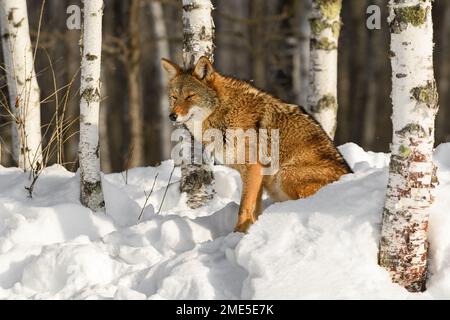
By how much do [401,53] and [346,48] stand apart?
19683 millimetres

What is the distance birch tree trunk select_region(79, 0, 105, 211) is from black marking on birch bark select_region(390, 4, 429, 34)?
10.2 ft

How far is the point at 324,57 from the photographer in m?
8.45

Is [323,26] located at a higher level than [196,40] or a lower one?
higher

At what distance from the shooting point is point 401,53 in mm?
3938

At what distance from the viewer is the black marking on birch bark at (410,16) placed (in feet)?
12.7

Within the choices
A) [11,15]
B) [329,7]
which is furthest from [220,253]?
[329,7]

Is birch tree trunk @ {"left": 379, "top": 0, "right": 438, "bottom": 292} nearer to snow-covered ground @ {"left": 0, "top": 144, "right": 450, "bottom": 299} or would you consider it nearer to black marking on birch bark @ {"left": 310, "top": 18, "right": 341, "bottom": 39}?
snow-covered ground @ {"left": 0, "top": 144, "right": 450, "bottom": 299}

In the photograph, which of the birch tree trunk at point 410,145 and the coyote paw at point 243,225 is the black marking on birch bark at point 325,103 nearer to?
the coyote paw at point 243,225

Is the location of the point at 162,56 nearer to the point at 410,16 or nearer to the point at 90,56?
the point at 90,56

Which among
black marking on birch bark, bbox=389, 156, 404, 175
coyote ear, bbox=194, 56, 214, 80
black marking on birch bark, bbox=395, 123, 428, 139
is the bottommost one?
black marking on birch bark, bbox=389, 156, 404, 175

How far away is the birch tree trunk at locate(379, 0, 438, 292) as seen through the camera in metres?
3.91

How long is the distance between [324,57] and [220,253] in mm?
4662

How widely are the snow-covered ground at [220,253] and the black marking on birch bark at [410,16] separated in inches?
48.6

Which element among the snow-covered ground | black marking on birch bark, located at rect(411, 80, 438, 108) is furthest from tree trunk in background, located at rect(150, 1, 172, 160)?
black marking on birch bark, located at rect(411, 80, 438, 108)
